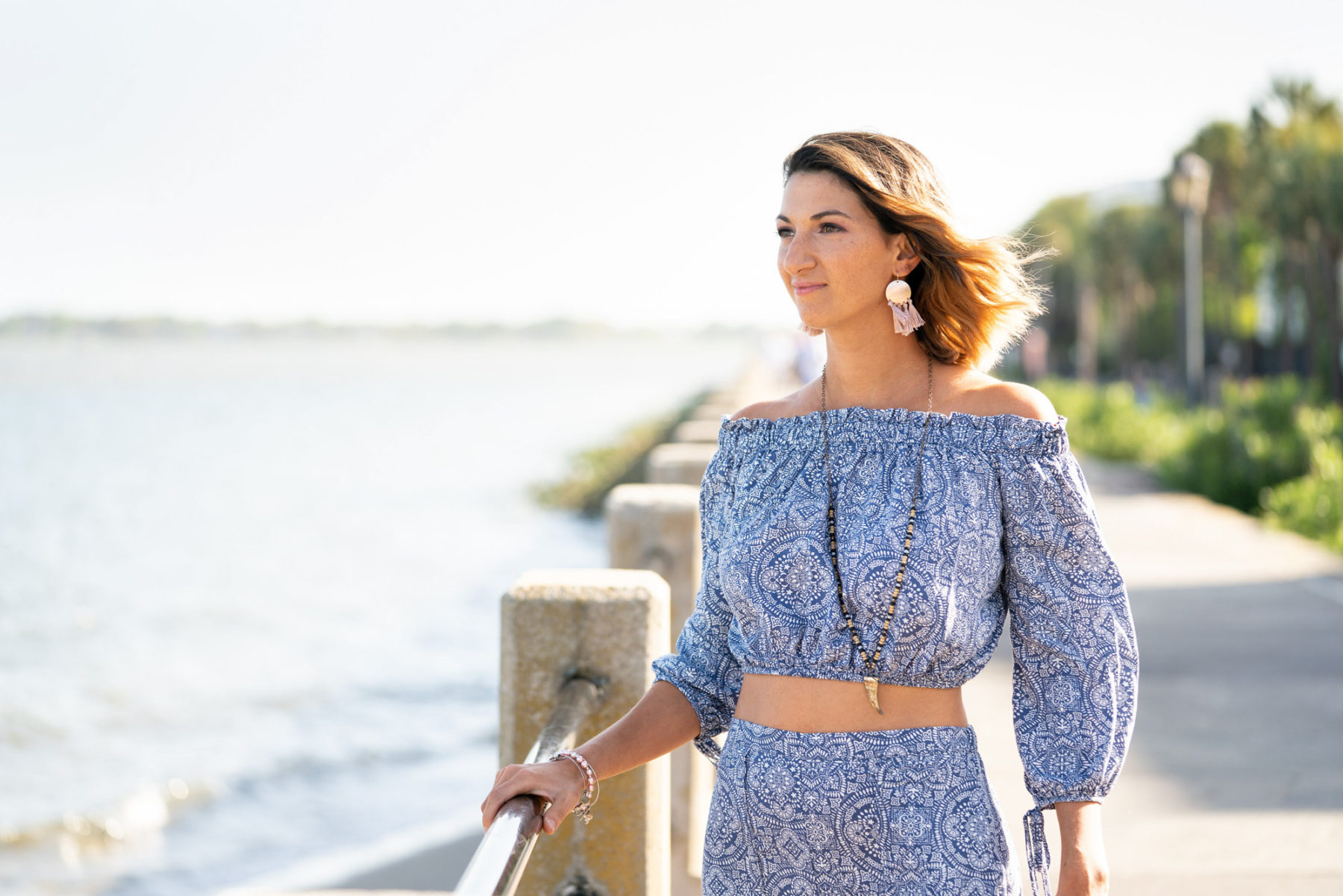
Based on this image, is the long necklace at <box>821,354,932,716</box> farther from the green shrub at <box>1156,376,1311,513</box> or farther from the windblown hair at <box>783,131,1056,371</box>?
the green shrub at <box>1156,376,1311,513</box>

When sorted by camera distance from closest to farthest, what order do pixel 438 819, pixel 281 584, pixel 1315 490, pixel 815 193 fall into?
pixel 815 193 < pixel 438 819 < pixel 1315 490 < pixel 281 584

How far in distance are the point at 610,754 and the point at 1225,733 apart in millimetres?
4551

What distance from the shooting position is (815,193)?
204 cm

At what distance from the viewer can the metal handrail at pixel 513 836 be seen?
155 centimetres

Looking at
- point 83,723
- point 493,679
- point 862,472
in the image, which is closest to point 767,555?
point 862,472

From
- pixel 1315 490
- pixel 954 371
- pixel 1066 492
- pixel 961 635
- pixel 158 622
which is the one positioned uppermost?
pixel 954 371

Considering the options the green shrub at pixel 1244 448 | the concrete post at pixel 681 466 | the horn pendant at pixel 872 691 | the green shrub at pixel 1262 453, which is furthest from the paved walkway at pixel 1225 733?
the green shrub at pixel 1244 448

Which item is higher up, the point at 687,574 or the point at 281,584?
the point at 687,574

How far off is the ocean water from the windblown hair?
4459 millimetres

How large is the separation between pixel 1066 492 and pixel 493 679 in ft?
35.4

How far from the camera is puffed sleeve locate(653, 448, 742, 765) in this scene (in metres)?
2.14

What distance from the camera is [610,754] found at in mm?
2061

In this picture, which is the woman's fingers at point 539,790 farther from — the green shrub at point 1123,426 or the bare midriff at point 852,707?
the green shrub at point 1123,426

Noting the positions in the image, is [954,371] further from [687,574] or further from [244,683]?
[244,683]
